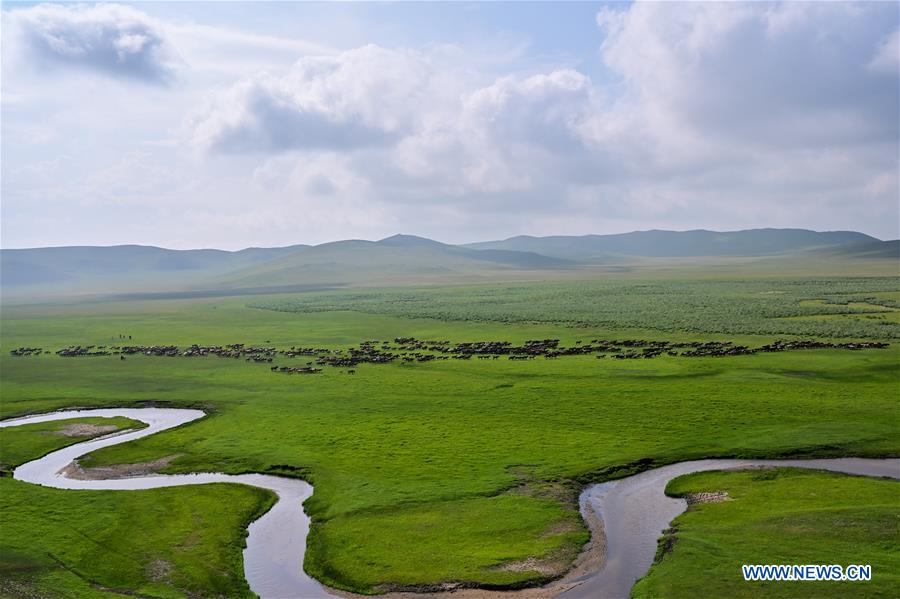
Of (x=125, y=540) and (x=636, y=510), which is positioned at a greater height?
(x=125, y=540)

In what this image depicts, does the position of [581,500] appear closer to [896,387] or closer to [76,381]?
[896,387]

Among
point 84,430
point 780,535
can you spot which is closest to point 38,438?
point 84,430

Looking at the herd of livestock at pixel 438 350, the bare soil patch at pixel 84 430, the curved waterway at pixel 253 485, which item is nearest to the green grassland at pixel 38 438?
the bare soil patch at pixel 84 430

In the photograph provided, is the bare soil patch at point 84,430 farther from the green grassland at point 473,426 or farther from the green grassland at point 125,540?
the green grassland at point 125,540

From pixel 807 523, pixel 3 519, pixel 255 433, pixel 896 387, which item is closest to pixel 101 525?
pixel 3 519

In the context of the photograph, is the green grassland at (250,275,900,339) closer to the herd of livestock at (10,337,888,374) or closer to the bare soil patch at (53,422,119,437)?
the herd of livestock at (10,337,888,374)

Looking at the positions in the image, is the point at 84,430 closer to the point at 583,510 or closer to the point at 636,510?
the point at 583,510

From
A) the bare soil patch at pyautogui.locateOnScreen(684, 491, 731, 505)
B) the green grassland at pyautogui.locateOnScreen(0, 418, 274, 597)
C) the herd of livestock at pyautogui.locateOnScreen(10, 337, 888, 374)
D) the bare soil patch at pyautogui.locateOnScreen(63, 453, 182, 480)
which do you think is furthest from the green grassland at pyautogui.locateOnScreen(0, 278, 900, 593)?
the bare soil patch at pyautogui.locateOnScreen(684, 491, 731, 505)
